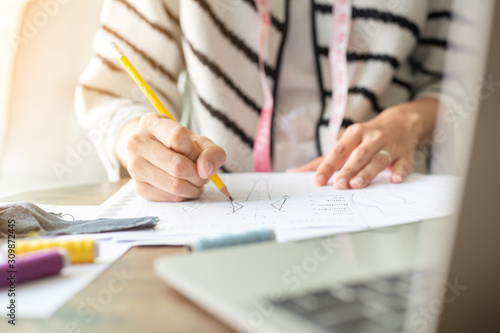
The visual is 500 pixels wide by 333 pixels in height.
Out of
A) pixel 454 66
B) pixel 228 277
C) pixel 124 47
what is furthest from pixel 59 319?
pixel 124 47

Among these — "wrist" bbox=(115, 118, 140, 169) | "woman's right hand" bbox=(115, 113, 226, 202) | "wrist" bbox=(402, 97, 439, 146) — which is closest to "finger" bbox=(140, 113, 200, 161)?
"woman's right hand" bbox=(115, 113, 226, 202)

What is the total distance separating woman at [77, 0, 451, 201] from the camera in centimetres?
65

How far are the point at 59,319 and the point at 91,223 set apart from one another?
15 centimetres

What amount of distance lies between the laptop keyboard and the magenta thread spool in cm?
13

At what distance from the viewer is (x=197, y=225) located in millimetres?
350

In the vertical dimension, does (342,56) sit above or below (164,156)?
above

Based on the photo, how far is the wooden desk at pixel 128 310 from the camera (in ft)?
0.65

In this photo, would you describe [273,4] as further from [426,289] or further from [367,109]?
[426,289]

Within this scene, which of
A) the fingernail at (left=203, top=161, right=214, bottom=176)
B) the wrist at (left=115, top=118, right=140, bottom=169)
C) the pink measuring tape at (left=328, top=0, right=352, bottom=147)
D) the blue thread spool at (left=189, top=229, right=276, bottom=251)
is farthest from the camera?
the pink measuring tape at (left=328, top=0, right=352, bottom=147)

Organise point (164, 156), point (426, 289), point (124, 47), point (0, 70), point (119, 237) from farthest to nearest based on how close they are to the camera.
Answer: point (0, 70) → point (124, 47) → point (164, 156) → point (119, 237) → point (426, 289)

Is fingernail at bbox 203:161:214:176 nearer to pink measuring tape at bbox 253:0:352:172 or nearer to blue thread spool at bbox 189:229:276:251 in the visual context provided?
blue thread spool at bbox 189:229:276:251

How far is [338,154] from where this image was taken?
21.0 inches

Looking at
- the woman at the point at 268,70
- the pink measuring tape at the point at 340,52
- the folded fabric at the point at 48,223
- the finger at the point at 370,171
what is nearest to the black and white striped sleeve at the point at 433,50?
the woman at the point at 268,70

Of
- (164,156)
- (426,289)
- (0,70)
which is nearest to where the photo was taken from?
(426,289)
